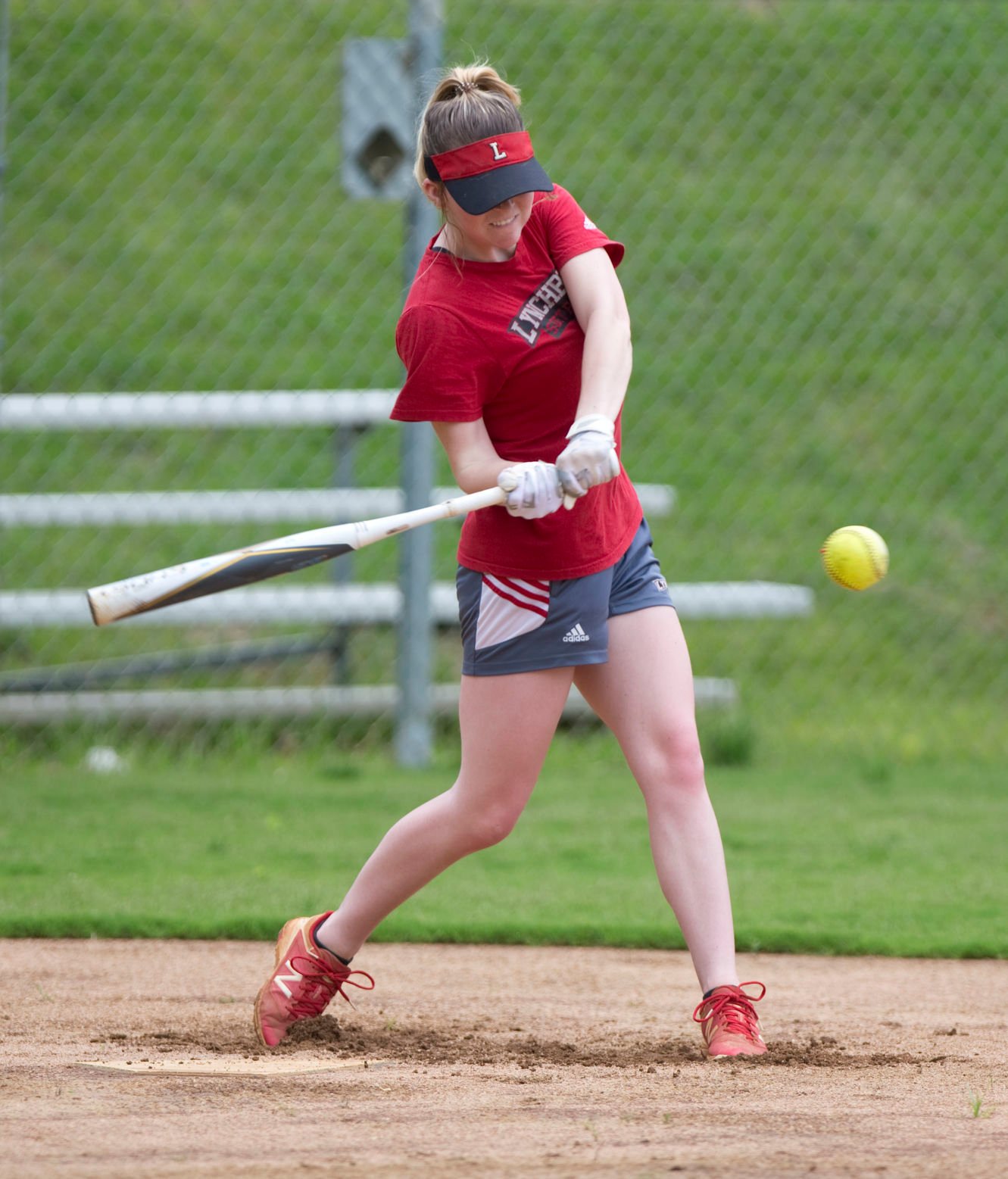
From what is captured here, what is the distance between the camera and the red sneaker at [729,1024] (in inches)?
115

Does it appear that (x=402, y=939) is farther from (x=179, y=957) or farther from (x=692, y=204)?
(x=692, y=204)

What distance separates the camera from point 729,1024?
295cm

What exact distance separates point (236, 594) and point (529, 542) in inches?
153

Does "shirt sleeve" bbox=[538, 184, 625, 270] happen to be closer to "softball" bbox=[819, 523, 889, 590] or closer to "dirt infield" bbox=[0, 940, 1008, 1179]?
"softball" bbox=[819, 523, 889, 590]

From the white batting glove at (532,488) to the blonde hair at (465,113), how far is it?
63cm

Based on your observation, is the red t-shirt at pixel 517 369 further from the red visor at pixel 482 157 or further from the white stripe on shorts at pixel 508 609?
the red visor at pixel 482 157

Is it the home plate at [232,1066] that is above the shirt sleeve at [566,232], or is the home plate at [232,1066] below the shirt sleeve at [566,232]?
below

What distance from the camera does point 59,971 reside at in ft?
12.6

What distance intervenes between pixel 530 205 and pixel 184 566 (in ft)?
3.39

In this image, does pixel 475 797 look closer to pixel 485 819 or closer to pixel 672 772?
pixel 485 819

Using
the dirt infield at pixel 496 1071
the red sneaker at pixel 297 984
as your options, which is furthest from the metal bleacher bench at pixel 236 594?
the red sneaker at pixel 297 984

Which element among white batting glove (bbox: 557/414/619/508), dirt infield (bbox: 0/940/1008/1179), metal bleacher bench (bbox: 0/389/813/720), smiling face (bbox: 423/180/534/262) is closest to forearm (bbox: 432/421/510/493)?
white batting glove (bbox: 557/414/619/508)

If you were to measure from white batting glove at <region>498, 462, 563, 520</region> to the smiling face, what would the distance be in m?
0.44

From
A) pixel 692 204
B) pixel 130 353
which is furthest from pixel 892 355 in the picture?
pixel 130 353
